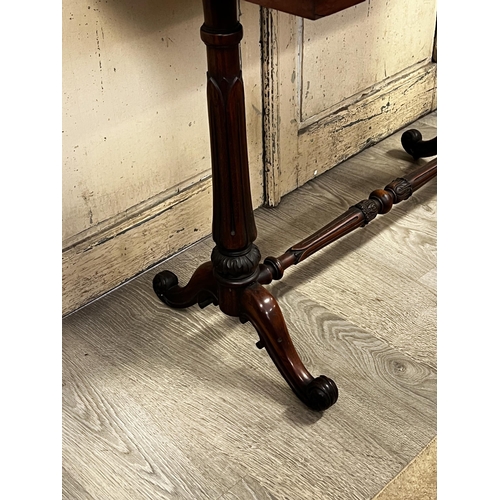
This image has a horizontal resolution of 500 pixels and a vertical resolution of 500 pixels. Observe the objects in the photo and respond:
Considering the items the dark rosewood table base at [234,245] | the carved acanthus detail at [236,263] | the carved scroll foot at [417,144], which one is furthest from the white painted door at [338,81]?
the carved acanthus detail at [236,263]

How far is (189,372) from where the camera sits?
1502 millimetres

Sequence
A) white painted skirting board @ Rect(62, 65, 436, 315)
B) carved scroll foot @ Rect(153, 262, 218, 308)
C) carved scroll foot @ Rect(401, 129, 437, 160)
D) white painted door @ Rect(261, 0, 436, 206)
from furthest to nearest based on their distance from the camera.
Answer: carved scroll foot @ Rect(401, 129, 437, 160), white painted door @ Rect(261, 0, 436, 206), white painted skirting board @ Rect(62, 65, 436, 315), carved scroll foot @ Rect(153, 262, 218, 308)

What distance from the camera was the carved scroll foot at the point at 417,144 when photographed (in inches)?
85.7

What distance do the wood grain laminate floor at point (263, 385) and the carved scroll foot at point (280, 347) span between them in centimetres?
4

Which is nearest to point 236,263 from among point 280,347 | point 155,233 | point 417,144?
point 280,347

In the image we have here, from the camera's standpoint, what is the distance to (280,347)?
1411 millimetres

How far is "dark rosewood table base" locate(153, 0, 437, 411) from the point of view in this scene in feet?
4.06

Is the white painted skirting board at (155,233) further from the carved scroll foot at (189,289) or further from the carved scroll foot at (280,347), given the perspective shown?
the carved scroll foot at (280,347)

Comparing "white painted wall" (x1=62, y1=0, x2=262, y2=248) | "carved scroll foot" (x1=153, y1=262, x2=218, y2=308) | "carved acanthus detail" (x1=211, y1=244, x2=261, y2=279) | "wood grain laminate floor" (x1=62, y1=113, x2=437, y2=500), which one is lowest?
"wood grain laminate floor" (x1=62, y1=113, x2=437, y2=500)

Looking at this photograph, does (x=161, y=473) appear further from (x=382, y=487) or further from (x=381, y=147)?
(x=381, y=147)

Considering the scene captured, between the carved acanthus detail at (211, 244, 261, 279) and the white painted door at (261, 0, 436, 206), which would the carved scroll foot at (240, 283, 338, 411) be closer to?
the carved acanthus detail at (211, 244, 261, 279)

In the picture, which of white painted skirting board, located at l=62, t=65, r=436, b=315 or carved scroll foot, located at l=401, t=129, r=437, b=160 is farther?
carved scroll foot, located at l=401, t=129, r=437, b=160

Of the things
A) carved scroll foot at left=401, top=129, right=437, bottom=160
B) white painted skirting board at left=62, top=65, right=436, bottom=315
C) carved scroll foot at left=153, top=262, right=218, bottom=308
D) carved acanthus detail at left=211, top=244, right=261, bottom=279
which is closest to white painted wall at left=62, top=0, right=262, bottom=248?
white painted skirting board at left=62, top=65, right=436, bottom=315

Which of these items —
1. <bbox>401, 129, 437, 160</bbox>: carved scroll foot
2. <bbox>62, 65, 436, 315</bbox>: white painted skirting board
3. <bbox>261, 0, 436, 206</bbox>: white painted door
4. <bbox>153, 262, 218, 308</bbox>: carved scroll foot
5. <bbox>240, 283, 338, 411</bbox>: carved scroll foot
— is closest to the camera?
<bbox>240, 283, 338, 411</bbox>: carved scroll foot
